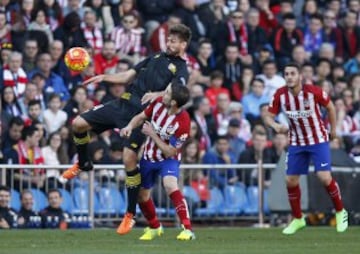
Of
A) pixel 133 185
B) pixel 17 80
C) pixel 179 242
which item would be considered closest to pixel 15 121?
pixel 17 80

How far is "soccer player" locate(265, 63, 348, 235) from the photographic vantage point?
19172mm

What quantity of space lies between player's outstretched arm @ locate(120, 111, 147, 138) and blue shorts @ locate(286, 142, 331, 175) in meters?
3.05

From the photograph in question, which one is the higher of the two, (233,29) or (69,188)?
(233,29)

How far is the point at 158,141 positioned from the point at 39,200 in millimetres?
5715

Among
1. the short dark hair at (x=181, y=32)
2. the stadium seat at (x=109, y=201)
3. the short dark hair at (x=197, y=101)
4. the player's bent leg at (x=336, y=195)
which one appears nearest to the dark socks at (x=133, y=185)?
the short dark hair at (x=181, y=32)

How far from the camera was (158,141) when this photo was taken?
56.1 ft

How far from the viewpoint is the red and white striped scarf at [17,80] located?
2409 centimetres

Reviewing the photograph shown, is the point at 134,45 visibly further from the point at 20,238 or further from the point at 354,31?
the point at 20,238

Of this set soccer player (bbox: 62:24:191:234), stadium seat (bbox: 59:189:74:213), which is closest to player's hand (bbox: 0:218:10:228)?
stadium seat (bbox: 59:189:74:213)

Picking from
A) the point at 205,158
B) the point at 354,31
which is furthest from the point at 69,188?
the point at 354,31

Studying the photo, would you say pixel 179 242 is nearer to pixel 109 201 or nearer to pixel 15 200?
pixel 15 200

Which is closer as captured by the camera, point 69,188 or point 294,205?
point 294,205

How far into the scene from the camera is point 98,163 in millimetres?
23484

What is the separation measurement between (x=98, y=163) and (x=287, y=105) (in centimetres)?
512
